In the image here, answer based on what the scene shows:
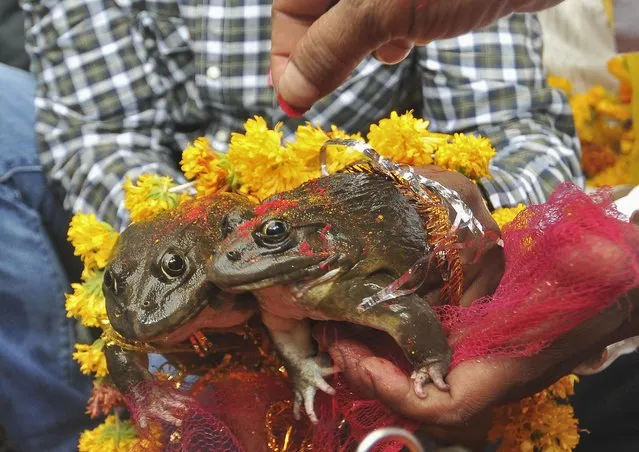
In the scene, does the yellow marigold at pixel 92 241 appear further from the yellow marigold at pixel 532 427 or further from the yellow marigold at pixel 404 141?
the yellow marigold at pixel 532 427

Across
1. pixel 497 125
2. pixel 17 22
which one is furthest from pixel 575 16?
pixel 17 22

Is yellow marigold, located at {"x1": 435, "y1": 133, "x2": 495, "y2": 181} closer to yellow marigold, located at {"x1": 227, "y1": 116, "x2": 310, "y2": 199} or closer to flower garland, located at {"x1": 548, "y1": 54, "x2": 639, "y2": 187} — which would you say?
yellow marigold, located at {"x1": 227, "y1": 116, "x2": 310, "y2": 199}

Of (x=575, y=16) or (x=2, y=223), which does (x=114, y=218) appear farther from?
(x=575, y=16)

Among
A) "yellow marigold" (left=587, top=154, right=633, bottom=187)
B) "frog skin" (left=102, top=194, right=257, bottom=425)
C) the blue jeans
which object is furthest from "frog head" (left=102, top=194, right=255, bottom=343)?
"yellow marigold" (left=587, top=154, right=633, bottom=187)

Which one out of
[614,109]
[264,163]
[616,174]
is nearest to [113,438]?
[264,163]

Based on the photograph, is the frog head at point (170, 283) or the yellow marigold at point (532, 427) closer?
the frog head at point (170, 283)

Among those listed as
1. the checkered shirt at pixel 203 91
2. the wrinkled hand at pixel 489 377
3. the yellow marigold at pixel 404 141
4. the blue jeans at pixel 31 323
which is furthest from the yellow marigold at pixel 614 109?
the blue jeans at pixel 31 323

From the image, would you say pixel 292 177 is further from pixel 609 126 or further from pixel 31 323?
pixel 609 126
